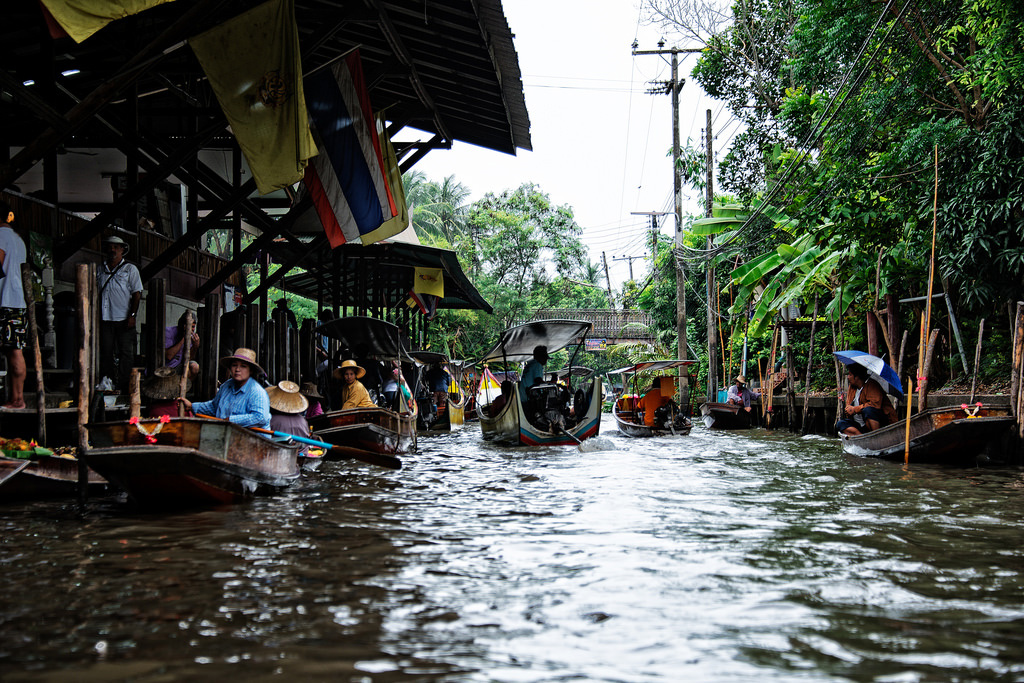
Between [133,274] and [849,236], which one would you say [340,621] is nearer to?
[133,274]

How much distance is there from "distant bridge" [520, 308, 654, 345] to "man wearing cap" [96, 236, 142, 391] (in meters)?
25.6

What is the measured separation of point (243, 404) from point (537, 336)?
329 inches

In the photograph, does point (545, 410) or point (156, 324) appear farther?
point (545, 410)

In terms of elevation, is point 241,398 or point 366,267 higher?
point 366,267

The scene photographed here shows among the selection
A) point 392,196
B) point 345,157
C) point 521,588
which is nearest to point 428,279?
point 392,196

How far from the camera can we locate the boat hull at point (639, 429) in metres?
19.8

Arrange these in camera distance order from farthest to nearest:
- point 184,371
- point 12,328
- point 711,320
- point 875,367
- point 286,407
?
point 711,320, point 875,367, point 286,407, point 184,371, point 12,328

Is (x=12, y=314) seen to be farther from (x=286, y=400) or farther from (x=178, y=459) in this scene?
(x=286, y=400)

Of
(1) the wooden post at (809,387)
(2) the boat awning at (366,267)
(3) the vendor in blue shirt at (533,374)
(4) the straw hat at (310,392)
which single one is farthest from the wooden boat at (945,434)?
(2) the boat awning at (366,267)

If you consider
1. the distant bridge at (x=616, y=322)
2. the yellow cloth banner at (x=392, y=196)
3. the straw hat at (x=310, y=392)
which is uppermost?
the yellow cloth banner at (x=392, y=196)

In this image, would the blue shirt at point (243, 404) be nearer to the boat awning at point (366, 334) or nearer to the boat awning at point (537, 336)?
the boat awning at point (366, 334)

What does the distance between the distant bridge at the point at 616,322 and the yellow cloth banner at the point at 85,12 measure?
28.8m

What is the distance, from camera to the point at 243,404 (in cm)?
801

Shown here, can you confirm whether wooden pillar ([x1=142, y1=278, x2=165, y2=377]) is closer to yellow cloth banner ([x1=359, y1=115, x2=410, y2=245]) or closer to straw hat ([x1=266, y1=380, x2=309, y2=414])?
straw hat ([x1=266, y1=380, x2=309, y2=414])
